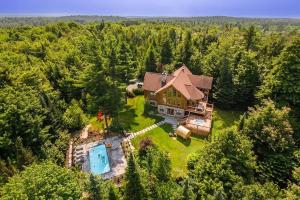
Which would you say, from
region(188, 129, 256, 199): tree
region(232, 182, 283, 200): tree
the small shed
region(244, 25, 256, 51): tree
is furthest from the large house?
region(232, 182, 283, 200): tree

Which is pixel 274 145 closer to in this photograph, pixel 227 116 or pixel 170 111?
pixel 227 116

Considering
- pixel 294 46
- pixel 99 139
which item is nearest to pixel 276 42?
pixel 294 46

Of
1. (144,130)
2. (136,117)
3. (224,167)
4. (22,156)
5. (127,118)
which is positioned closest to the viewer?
(224,167)

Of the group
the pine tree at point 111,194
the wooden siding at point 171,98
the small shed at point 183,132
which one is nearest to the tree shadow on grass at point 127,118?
the wooden siding at point 171,98

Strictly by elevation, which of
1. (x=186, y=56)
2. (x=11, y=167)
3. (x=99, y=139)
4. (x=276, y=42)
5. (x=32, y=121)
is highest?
Answer: (x=276, y=42)

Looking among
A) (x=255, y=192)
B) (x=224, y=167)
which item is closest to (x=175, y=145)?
(x=224, y=167)

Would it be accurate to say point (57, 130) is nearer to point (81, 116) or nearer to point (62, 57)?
point (81, 116)

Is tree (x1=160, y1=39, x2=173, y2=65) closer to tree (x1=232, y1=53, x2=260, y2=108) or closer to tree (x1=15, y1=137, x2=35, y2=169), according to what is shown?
tree (x1=232, y1=53, x2=260, y2=108)
